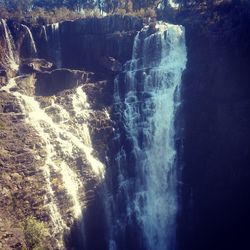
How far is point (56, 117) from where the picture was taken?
53938mm

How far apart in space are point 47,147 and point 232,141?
24.6m

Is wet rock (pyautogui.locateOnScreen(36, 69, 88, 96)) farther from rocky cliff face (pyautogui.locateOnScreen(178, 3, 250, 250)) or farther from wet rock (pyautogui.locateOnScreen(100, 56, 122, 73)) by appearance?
rocky cliff face (pyautogui.locateOnScreen(178, 3, 250, 250))

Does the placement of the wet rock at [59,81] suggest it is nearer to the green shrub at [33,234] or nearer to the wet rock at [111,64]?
the wet rock at [111,64]

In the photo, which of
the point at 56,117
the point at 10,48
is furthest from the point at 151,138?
the point at 10,48

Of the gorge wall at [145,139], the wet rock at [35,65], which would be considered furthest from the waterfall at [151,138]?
the wet rock at [35,65]

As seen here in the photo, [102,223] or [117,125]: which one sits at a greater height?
[117,125]

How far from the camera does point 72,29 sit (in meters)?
64.5

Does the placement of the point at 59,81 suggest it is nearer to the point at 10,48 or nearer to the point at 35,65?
the point at 35,65

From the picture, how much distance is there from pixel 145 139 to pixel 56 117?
12.8 m

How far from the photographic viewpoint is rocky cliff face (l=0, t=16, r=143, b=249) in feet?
152

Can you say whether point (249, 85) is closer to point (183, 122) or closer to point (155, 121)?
point (183, 122)

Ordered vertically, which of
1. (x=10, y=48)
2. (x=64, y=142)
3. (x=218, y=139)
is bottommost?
(x=218, y=139)

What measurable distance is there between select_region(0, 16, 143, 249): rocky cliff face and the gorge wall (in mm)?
164

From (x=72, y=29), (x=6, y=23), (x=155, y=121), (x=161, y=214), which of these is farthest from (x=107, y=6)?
(x=161, y=214)
